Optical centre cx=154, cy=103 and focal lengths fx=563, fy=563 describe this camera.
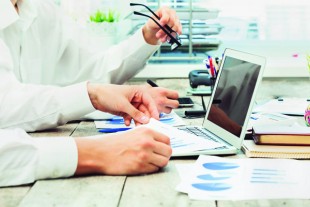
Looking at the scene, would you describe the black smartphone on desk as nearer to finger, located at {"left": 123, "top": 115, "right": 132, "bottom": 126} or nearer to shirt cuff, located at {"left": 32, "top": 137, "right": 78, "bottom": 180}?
finger, located at {"left": 123, "top": 115, "right": 132, "bottom": 126}

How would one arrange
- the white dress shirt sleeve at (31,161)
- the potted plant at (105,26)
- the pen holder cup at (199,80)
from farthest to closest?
the potted plant at (105,26)
the pen holder cup at (199,80)
the white dress shirt sleeve at (31,161)

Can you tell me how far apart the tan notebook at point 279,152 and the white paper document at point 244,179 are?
0.03m

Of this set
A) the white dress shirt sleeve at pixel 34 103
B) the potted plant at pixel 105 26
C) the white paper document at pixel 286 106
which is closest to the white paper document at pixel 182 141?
the white dress shirt sleeve at pixel 34 103

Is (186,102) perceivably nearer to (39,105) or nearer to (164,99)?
(164,99)

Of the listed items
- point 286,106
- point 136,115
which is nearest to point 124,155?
point 136,115

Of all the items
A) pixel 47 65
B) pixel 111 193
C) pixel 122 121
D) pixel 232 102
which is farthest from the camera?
pixel 47 65

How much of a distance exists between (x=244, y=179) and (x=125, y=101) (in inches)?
19.5

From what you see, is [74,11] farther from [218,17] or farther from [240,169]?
[240,169]

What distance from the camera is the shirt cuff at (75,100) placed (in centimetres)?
158

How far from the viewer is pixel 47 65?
82.1 inches

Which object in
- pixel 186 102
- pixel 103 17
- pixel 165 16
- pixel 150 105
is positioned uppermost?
pixel 165 16

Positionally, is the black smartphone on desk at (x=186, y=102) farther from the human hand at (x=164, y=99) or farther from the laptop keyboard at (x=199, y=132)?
the laptop keyboard at (x=199, y=132)

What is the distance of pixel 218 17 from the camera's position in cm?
265

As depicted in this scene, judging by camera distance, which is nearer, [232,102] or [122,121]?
[232,102]
